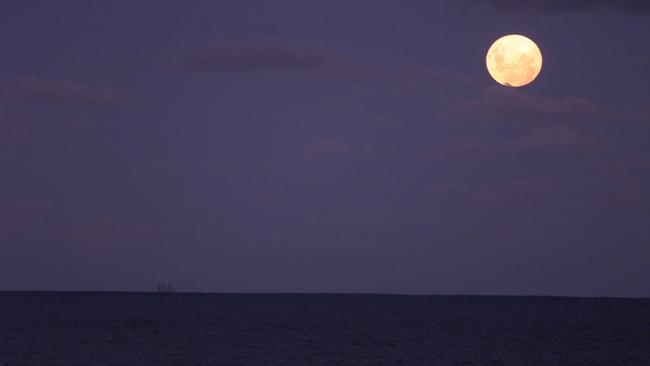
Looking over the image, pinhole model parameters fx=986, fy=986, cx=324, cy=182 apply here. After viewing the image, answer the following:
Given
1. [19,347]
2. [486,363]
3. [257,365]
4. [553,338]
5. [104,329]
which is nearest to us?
[257,365]

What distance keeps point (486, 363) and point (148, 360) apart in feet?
86.8

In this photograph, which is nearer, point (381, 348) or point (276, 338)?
point (381, 348)

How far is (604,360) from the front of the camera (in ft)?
271

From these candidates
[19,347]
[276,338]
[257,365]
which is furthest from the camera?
[276,338]

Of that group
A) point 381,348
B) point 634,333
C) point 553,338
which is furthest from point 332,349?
point 634,333

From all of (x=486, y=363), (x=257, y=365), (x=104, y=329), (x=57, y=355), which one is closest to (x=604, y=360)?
(x=486, y=363)

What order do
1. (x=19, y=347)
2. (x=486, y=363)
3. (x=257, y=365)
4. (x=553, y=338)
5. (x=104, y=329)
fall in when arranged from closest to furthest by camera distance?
(x=257, y=365)
(x=486, y=363)
(x=19, y=347)
(x=553, y=338)
(x=104, y=329)

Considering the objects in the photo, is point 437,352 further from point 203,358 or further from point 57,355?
point 57,355

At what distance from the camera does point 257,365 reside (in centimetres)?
7269

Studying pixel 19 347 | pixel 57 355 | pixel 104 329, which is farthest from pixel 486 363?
pixel 104 329

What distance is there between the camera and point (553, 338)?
376ft

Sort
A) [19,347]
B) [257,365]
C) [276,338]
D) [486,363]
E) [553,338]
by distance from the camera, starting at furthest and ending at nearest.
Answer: [553,338]
[276,338]
[19,347]
[486,363]
[257,365]

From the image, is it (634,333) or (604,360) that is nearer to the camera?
(604,360)

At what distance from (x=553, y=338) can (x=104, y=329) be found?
54.4 m
